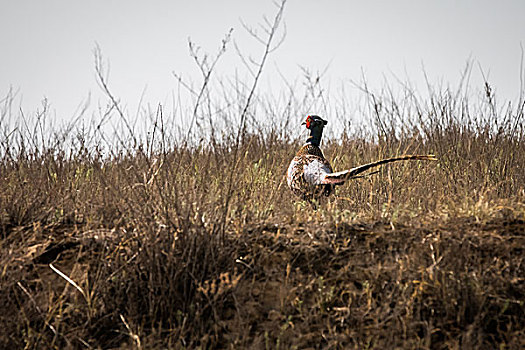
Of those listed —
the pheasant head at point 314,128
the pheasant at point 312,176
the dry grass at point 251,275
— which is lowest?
the dry grass at point 251,275

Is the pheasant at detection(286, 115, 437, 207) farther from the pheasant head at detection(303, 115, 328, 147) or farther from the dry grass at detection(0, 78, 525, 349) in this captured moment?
the dry grass at detection(0, 78, 525, 349)

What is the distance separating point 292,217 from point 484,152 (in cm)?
259

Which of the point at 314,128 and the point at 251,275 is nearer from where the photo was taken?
the point at 251,275

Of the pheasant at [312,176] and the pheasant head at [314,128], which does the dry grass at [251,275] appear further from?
the pheasant head at [314,128]

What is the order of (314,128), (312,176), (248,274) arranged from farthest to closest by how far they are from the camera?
(314,128)
(312,176)
(248,274)

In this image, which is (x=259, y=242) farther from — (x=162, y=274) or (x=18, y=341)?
(x=18, y=341)

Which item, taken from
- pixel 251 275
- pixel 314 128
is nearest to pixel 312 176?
pixel 314 128

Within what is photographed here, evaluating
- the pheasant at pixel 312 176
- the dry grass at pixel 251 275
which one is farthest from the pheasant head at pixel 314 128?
the dry grass at pixel 251 275

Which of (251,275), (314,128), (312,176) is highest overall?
(314,128)

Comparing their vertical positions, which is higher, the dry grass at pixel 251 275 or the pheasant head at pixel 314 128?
the pheasant head at pixel 314 128

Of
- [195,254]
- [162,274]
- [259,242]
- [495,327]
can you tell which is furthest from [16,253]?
[495,327]

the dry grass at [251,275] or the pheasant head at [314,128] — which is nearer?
the dry grass at [251,275]

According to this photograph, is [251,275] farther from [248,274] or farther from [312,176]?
[312,176]

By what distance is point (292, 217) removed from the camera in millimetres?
3176
